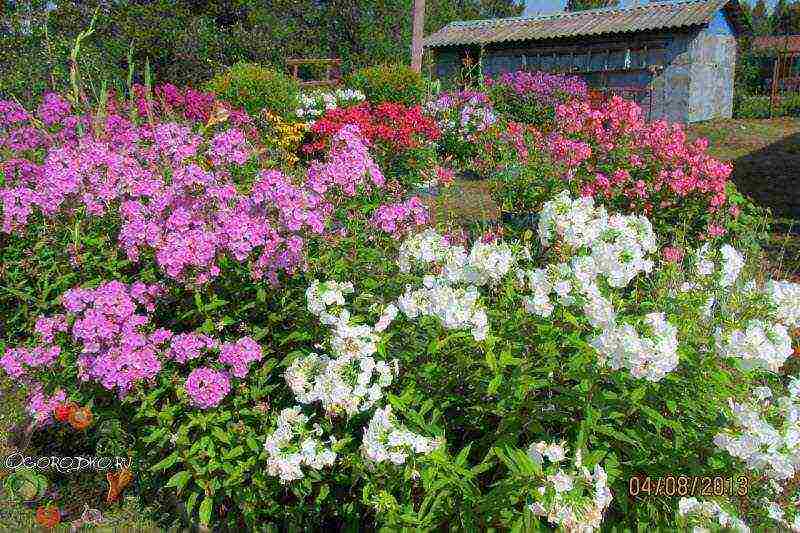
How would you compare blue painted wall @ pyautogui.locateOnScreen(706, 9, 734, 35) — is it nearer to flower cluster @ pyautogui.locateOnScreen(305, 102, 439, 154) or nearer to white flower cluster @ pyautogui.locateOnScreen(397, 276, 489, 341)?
Result: flower cluster @ pyautogui.locateOnScreen(305, 102, 439, 154)

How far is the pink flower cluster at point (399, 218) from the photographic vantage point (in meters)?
3.72

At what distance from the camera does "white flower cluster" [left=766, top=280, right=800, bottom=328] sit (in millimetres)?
2596

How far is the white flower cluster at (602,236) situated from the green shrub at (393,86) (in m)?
11.0

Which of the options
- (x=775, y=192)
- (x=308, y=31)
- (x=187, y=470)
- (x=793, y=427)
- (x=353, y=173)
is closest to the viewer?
(x=793, y=427)

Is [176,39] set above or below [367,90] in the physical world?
above

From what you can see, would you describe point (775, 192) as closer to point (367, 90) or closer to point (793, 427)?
point (367, 90)

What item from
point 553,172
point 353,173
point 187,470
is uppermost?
point 353,173

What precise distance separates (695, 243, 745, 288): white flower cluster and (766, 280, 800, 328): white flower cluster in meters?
0.24

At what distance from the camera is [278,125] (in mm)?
10609

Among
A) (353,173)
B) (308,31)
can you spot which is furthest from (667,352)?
(308,31)

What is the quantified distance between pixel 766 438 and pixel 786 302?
78 centimetres

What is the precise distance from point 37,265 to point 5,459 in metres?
1.08

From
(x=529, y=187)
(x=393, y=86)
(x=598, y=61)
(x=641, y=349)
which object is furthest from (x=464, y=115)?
(x=598, y=61)

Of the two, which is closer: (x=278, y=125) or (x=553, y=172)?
(x=553, y=172)
